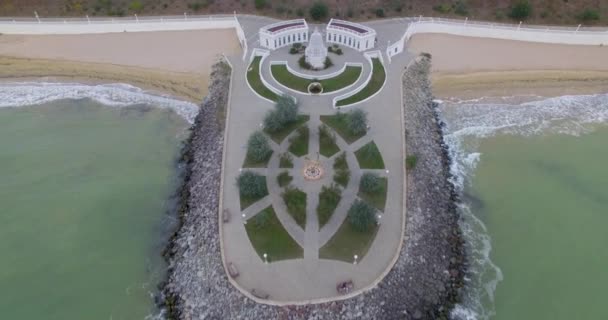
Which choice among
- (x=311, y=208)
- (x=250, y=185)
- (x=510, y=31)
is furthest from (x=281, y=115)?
(x=510, y=31)

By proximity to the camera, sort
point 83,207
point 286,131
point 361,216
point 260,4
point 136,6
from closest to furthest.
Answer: point 361,216 < point 83,207 < point 286,131 < point 260,4 < point 136,6

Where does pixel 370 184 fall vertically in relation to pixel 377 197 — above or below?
above

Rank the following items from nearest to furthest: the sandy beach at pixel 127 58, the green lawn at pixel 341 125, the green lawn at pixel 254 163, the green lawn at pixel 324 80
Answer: the green lawn at pixel 254 163, the green lawn at pixel 341 125, the green lawn at pixel 324 80, the sandy beach at pixel 127 58

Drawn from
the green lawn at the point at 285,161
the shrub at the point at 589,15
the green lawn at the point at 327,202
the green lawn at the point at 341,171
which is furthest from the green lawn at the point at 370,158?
the shrub at the point at 589,15

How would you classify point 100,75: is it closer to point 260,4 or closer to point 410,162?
point 260,4

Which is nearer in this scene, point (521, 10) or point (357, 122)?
point (357, 122)

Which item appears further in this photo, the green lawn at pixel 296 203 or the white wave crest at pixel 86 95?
the white wave crest at pixel 86 95

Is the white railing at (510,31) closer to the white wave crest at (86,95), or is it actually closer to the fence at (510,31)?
the fence at (510,31)
